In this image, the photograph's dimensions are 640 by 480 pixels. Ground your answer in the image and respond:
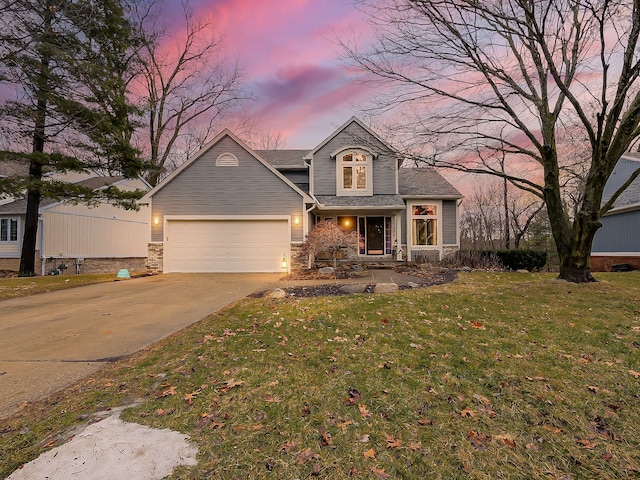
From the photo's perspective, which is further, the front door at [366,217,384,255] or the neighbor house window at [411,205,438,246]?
the front door at [366,217,384,255]

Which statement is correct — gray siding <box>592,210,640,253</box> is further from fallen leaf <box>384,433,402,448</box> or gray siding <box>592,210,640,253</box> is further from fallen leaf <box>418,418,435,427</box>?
fallen leaf <box>384,433,402,448</box>

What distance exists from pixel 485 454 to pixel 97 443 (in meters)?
2.73

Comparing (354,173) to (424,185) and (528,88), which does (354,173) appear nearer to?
(424,185)

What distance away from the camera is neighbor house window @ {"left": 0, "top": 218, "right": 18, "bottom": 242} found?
16781mm

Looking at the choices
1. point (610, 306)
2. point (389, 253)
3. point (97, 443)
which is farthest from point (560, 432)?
point (389, 253)

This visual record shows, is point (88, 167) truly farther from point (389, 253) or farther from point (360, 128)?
point (389, 253)

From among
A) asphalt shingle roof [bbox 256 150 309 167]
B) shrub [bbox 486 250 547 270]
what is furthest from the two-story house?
shrub [bbox 486 250 547 270]

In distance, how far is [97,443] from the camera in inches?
85.8

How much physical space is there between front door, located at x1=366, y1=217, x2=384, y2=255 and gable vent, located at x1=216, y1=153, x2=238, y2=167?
7.31 meters

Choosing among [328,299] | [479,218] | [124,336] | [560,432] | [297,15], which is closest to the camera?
[560,432]

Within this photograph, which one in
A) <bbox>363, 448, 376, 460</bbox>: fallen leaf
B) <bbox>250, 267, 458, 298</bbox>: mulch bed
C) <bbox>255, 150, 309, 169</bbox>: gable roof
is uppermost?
<bbox>255, 150, 309, 169</bbox>: gable roof

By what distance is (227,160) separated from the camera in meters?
13.4

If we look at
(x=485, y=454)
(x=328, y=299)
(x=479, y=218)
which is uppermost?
(x=479, y=218)

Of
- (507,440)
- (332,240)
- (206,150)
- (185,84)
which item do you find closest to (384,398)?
(507,440)
